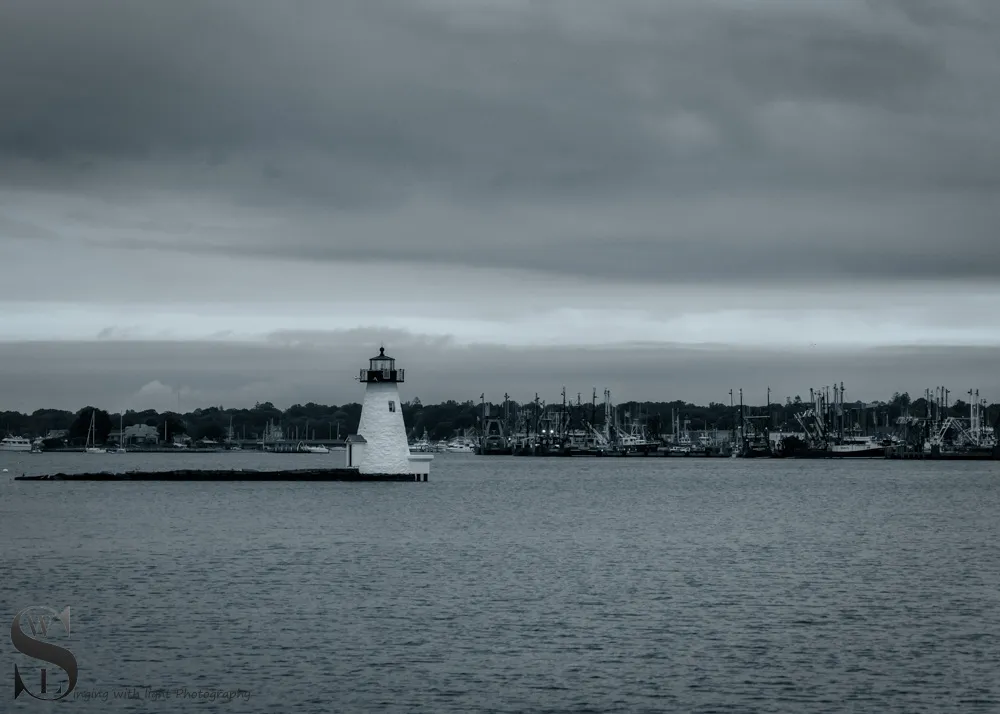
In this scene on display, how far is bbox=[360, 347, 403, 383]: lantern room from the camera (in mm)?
88062

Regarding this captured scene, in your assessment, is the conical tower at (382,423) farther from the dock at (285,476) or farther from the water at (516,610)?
the water at (516,610)

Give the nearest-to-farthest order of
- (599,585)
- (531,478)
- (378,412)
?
(599,585) < (378,412) < (531,478)

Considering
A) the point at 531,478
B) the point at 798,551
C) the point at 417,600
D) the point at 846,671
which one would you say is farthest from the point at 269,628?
the point at 531,478

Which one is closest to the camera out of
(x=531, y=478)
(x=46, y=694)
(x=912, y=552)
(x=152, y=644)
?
(x=46, y=694)

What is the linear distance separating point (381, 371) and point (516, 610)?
51822mm

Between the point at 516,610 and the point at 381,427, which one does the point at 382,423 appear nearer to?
the point at 381,427

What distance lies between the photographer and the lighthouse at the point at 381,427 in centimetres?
8838

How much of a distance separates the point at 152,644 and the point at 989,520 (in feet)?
206

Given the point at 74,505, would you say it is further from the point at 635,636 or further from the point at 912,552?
the point at 635,636

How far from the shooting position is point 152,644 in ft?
103

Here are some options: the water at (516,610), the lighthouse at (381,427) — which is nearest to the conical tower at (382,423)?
the lighthouse at (381,427)

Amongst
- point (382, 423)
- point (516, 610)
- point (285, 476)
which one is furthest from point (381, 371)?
point (516, 610)

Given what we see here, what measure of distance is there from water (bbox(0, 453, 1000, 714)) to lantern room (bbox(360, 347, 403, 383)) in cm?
1201

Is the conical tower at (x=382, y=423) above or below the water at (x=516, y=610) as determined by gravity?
above
